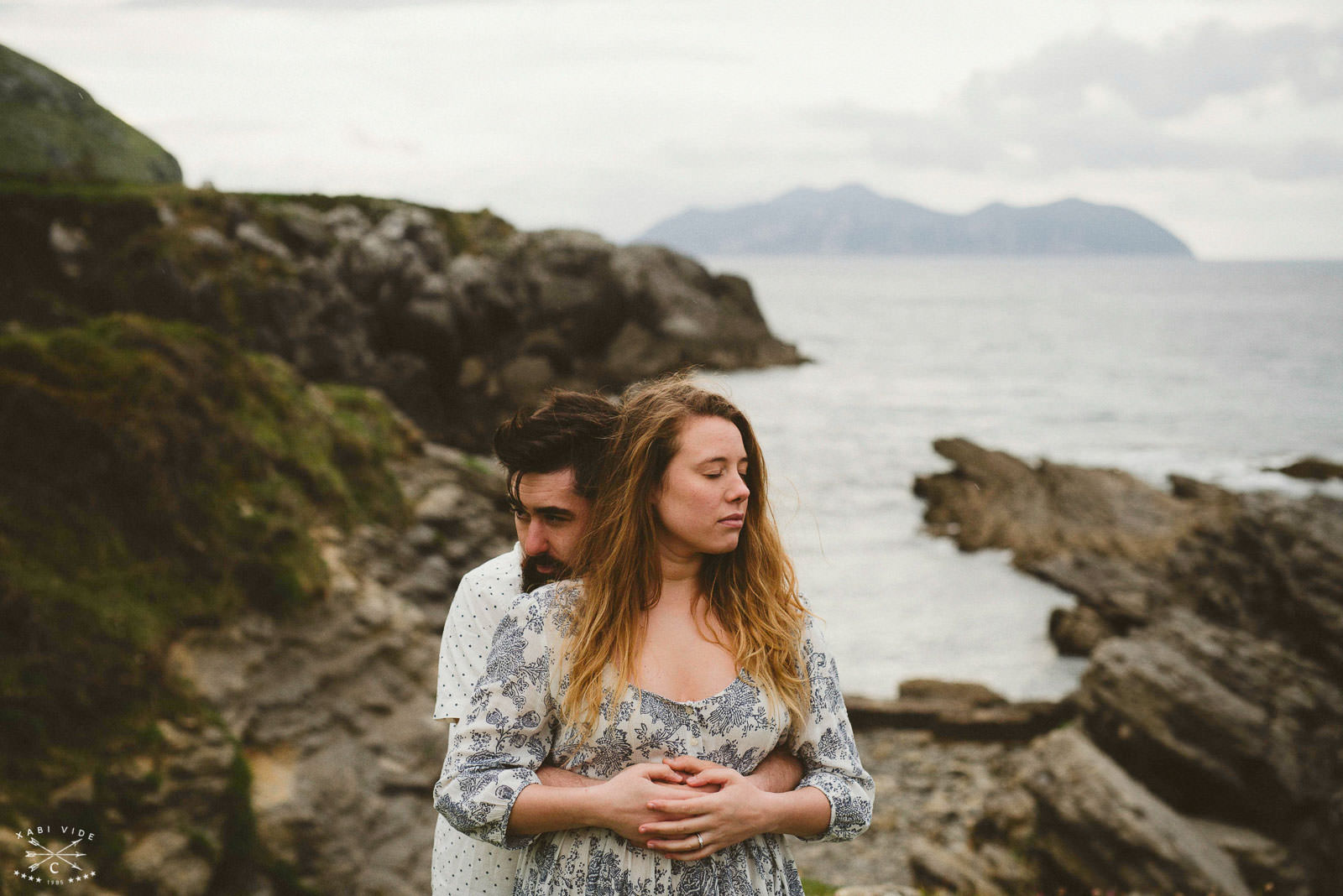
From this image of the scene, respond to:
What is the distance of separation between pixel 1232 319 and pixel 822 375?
6792cm

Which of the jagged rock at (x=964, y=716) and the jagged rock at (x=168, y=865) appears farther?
the jagged rock at (x=964, y=716)

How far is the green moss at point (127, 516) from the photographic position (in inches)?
245

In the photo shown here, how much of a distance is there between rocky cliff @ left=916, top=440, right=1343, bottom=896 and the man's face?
6075mm

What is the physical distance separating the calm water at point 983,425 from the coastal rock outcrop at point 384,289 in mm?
7498

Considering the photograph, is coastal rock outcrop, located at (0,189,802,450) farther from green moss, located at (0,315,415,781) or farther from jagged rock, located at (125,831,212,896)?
A: jagged rock, located at (125,831,212,896)

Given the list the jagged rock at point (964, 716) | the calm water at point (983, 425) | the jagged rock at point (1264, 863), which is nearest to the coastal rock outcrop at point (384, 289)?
the calm water at point (983, 425)

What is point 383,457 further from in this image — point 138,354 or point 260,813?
point 260,813

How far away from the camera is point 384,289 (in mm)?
32500

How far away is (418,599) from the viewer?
412 inches

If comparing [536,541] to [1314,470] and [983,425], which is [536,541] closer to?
[1314,470]

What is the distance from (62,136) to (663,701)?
34.2ft

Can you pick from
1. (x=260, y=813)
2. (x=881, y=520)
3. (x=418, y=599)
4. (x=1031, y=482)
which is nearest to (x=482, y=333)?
(x=881, y=520)

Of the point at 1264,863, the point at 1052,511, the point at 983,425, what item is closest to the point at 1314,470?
the point at 983,425

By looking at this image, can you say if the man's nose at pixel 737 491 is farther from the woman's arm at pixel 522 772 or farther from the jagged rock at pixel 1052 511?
the jagged rock at pixel 1052 511
